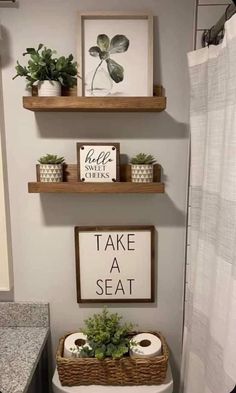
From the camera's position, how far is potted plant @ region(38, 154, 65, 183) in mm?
1298

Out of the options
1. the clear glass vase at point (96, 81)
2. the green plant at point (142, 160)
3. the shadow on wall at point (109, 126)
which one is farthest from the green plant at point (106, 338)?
the clear glass vase at point (96, 81)

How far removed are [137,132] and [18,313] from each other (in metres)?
0.94

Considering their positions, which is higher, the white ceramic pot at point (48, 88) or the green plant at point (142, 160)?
the white ceramic pot at point (48, 88)

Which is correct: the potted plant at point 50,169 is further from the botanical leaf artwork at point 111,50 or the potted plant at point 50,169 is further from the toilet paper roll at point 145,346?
the toilet paper roll at point 145,346

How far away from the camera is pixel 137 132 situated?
138 cm

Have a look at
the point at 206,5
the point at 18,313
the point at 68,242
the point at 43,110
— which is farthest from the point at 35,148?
the point at 206,5

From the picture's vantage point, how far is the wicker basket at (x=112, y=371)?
1.26 metres

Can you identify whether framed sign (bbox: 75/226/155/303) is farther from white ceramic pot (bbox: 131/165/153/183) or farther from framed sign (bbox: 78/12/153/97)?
framed sign (bbox: 78/12/153/97)

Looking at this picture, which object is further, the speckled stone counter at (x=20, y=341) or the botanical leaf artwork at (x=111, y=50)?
the botanical leaf artwork at (x=111, y=50)

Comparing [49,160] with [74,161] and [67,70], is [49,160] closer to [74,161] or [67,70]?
[74,161]

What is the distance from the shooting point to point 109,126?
4.50 feet

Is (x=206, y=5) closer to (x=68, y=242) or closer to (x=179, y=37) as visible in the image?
(x=179, y=37)

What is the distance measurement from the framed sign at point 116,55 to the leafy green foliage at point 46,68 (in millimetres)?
68

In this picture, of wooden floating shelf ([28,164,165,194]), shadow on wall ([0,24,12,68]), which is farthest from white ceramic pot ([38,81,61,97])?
wooden floating shelf ([28,164,165,194])
